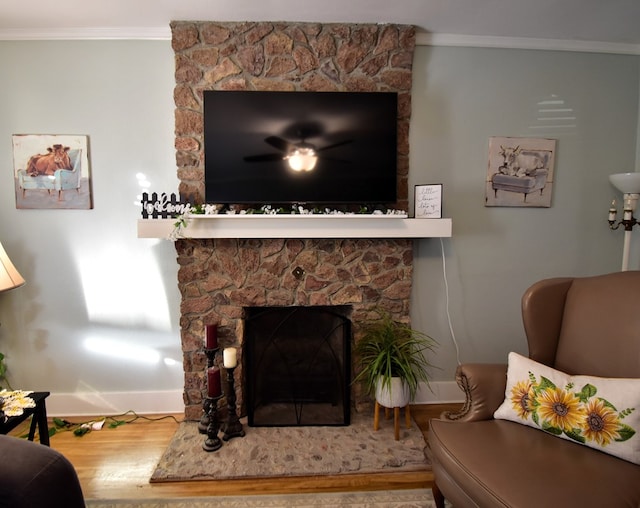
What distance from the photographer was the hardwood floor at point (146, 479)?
171 centimetres

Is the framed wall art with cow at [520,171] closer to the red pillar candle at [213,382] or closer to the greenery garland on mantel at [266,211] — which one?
the greenery garland on mantel at [266,211]

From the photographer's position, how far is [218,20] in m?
2.10

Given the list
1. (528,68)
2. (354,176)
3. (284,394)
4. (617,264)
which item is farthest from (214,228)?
(617,264)

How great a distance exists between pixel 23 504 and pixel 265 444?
138 cm

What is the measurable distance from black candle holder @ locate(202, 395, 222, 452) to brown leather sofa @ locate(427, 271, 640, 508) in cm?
123

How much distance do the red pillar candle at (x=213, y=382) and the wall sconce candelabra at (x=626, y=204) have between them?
2.91m

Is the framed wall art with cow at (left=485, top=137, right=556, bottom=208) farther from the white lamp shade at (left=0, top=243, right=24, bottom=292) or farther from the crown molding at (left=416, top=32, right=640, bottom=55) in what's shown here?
the white lamp shade at (left=0, top=243, right=24, bottom=292)

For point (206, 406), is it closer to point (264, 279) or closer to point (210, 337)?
point (210, 337)

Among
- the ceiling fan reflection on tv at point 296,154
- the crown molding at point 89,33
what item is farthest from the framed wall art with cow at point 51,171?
the ceiling fan reflection on tv at point 296,154

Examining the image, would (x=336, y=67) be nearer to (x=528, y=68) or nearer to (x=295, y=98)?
(x=295, y=98)

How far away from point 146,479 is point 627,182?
344 centimetres

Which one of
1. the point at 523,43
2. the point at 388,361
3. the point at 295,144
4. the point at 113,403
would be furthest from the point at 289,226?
the point at 523,43

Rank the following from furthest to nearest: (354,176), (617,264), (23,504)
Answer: (617,264)
(354,176)
(23,504)

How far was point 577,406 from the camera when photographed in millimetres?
1352
